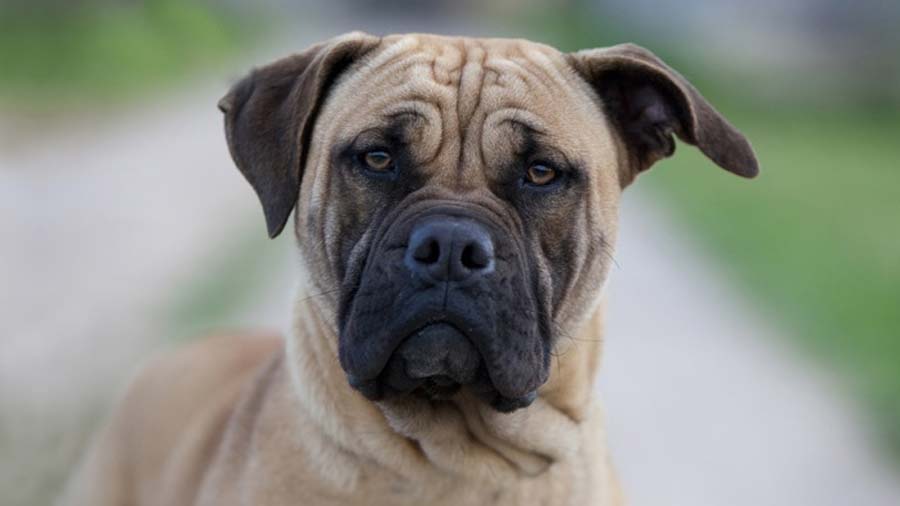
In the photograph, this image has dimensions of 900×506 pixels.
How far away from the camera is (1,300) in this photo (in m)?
9.09

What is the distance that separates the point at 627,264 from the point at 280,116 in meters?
7.24

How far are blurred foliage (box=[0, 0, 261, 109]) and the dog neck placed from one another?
10820 mm

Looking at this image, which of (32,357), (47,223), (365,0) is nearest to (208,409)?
(32,357)

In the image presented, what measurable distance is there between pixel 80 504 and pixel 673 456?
3.13 meters

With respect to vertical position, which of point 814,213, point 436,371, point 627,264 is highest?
point 436,371

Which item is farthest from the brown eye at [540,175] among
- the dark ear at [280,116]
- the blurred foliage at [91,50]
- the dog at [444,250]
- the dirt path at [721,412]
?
the blurred foliage at [91,50]

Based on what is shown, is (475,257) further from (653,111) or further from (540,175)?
(653,111)

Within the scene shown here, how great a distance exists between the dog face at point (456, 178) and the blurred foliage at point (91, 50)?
420 inches

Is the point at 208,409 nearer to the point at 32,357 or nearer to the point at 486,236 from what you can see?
the point at 486,236

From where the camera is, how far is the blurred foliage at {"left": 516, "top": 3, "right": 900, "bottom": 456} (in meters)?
9.54

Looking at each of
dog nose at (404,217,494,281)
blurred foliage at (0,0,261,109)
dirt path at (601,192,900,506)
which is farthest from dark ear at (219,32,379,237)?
blurred foliage at (0,0,261,109)

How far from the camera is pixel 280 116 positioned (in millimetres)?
4094

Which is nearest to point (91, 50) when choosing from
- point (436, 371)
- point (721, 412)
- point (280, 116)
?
point (721, 412)

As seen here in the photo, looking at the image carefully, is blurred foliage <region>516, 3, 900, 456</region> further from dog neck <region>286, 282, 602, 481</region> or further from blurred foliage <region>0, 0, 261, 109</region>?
blurred foliage <region>0, 0, 261, 109</region>
